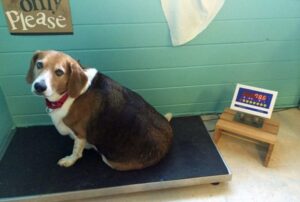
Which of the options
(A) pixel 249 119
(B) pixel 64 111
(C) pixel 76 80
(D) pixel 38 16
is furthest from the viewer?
(A) pixel 249 119

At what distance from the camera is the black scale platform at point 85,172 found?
61.4 inches

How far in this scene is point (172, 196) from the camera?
64.7 inches

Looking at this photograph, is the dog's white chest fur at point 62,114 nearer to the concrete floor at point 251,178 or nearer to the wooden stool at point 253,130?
the concrete floor at point 251,178

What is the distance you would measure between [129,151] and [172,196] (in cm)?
39

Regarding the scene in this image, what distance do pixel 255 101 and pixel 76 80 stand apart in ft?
3.95

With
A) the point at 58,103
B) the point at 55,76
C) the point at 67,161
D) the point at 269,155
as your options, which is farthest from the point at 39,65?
the point at 269,155

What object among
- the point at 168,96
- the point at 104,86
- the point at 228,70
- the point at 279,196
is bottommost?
the point at 279,196

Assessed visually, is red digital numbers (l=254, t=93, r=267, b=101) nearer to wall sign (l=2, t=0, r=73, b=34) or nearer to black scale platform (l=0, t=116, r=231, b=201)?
black scale platform (l=0, t=116, r=231, b=201)

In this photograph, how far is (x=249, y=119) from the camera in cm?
190

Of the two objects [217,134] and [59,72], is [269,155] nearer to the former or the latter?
[217,134]

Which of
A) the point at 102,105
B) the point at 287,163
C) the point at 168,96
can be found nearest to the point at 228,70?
the point at 168,96

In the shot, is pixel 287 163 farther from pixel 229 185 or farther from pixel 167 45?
pixel 167 45

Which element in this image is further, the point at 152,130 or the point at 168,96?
the point at 168,96

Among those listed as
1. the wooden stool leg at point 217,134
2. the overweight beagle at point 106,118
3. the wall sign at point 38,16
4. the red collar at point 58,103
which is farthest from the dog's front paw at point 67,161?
the wooden stool leg at point 217,134
